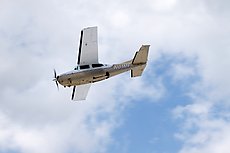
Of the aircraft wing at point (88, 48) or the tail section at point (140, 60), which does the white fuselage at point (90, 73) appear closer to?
the tail section at point (140, 60)

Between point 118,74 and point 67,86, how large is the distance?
9.75m

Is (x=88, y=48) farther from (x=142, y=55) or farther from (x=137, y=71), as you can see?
(x=137, y=71)

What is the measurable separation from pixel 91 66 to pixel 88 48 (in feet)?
11.0

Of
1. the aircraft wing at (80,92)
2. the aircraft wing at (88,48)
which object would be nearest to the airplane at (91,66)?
the aircraft wing at (88,48)

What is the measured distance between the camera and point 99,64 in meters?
160

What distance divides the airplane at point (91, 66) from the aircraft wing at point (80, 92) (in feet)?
9.19

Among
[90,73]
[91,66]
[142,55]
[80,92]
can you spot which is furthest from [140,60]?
[80,92]

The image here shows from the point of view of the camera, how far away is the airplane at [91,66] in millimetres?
157875

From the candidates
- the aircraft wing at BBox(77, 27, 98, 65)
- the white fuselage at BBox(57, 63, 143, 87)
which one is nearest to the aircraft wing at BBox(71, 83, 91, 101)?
the white fuselage at BBox(57, 63, 143, 87)

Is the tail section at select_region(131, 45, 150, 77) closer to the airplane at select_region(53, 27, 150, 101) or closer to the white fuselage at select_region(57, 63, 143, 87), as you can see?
the airplane at select_region(53, 27, 150, 101)

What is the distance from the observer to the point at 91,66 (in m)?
A: 160

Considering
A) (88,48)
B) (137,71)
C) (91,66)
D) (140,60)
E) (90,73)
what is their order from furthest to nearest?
(137,71), (140,60), (88,48), (91,66), (90,73)

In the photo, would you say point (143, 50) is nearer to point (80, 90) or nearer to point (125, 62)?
point (125, 62)

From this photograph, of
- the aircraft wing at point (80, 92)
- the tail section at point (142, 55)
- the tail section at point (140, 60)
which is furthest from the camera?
the aircraft wing at point (80, 92)
